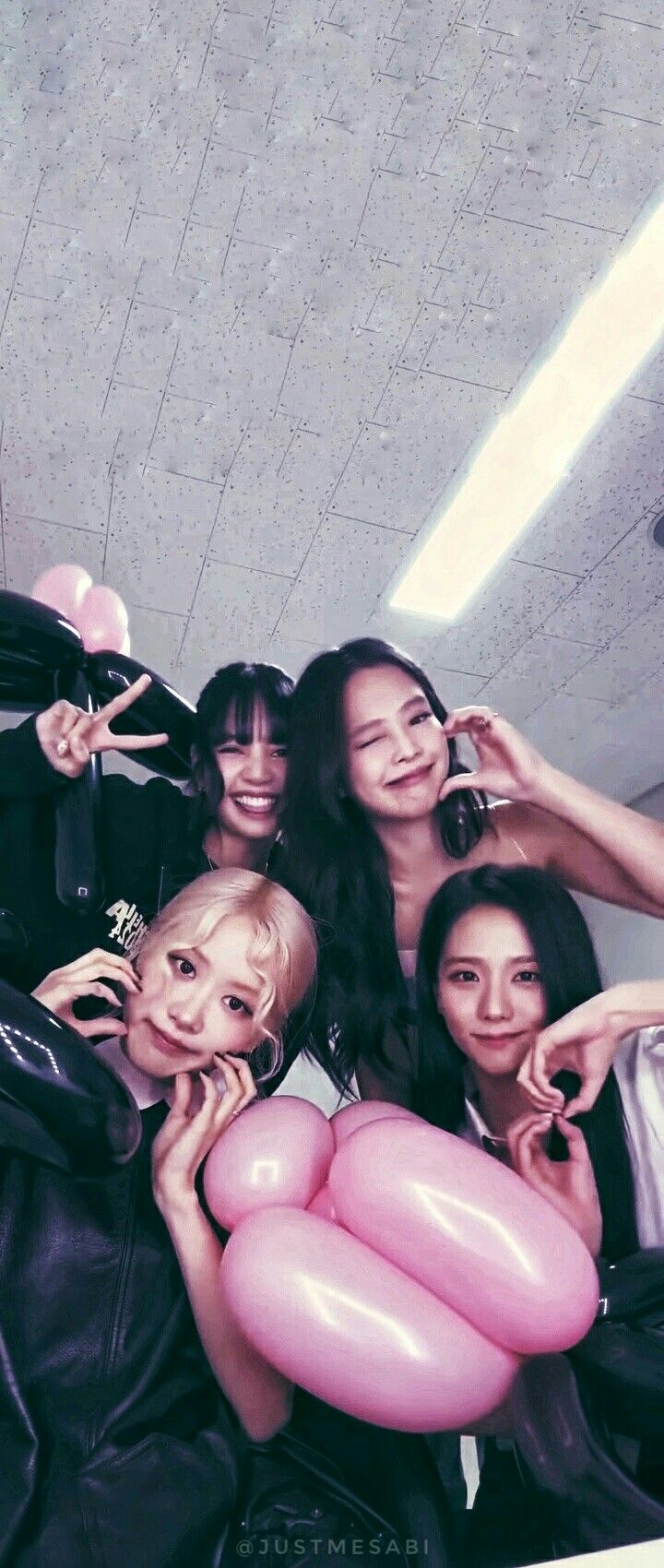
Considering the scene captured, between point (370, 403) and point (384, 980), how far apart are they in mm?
853

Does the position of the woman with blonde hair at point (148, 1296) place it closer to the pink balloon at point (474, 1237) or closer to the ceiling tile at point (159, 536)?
the pink balloon at point (474, 1237)

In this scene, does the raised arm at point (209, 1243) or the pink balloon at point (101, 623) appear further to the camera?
the pink balloon at point (101, 623)

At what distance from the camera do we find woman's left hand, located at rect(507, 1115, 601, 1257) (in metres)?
1.30

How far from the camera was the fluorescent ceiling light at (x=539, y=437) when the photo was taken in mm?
1662

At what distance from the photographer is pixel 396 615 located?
1695mm

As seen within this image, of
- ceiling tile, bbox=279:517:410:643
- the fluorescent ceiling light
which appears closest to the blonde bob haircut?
ceiling tile, bbox=279:517:410:643

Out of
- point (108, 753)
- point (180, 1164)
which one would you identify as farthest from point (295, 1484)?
point (108, 753)

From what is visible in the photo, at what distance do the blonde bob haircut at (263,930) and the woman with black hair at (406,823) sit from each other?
4 cm

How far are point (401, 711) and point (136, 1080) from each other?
57 centimetres

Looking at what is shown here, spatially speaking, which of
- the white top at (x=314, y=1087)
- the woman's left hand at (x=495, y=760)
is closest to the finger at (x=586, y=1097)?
the white top at (x=314, y=1087)

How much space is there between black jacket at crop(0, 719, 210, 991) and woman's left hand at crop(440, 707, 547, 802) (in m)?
0.35

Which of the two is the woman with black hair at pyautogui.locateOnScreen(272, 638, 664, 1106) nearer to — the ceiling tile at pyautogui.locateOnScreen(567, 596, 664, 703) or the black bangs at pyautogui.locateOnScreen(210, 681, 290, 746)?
the black bangs at pyautogui.locateOnScreen(210, 681, 290, 746)

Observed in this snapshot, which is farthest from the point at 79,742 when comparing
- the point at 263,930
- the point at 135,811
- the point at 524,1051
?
the point at 524,1051

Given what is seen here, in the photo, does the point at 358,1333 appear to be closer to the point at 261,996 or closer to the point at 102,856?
the point at 261,996
